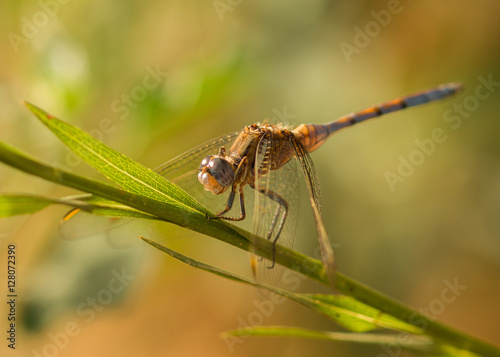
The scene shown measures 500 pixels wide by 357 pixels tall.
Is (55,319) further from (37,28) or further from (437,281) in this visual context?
(437,281)

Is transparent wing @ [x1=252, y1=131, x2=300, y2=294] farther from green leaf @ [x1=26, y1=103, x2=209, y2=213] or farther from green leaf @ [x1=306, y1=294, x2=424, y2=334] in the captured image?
green leaf @ [x1=26, y1=103, x2=209, y2=213]

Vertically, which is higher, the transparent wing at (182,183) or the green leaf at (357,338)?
the transparent wing at (182,183)

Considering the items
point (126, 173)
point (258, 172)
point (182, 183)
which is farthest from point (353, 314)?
point (182, 183)

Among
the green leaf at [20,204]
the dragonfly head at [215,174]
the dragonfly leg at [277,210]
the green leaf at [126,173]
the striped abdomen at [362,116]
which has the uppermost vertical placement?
the striped abdomen at [362,116]

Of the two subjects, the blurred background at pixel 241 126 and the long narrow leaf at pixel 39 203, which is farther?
the blurred background at pixel 241 126

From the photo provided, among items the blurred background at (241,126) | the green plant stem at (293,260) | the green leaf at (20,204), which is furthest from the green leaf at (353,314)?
the blurred background at (241,126)

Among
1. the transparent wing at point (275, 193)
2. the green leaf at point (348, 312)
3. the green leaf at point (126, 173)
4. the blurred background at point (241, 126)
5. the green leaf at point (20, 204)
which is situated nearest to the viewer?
the green leaf at point (20, 204)

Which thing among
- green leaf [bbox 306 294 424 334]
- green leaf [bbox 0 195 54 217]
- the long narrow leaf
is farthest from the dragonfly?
green leaf [bbox 0 195 54 217]

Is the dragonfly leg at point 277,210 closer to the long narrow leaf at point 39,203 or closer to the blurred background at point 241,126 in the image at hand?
the blurred background at point 241,126
